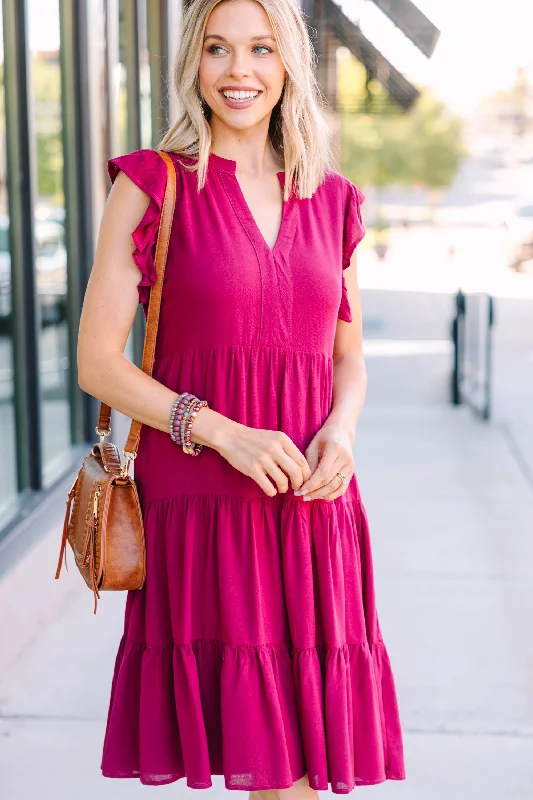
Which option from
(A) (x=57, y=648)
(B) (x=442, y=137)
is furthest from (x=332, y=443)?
(B) (x=442, y=137)

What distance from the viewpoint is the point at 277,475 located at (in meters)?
2.17

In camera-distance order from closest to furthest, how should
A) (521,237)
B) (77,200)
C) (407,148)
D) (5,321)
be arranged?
1. (5,321)
2. (77,200)
3. (521,237)
4. (407,148)

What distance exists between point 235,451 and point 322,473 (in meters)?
0.18

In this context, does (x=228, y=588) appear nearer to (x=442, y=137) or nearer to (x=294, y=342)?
(x=294, y=342)

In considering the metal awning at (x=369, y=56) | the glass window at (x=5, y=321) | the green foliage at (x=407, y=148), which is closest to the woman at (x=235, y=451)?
the glass window at (x=5, y=321)

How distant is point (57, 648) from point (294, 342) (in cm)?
250

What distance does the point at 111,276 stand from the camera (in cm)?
222

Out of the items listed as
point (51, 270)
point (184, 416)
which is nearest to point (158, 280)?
point (184, 416)

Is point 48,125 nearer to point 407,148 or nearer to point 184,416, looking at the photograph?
point 184,416

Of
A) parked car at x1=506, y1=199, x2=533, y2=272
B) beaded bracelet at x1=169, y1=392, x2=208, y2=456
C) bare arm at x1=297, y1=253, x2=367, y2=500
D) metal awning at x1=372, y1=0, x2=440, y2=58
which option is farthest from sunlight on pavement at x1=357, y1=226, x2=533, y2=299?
beaded bracelet at x1=169, y1=392, x2=208, y2=456

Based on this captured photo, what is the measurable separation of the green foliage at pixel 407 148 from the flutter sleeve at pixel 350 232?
54705 mm

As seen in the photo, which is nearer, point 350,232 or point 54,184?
point 350,232

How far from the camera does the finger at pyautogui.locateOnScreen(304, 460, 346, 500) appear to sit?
2.26 metres

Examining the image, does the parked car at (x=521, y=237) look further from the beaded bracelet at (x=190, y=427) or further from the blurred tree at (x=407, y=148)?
the beaded bracelet at (x=190, y=427)
